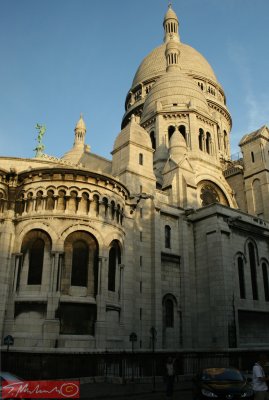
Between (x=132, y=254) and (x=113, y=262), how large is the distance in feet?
6.95

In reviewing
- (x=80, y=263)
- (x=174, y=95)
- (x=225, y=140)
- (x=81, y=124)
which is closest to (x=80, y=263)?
(x=80, y=263)

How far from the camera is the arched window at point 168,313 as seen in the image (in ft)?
94.0

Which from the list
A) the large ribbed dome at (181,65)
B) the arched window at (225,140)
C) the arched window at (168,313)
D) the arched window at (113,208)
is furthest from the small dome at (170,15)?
the arched window at (168,313)

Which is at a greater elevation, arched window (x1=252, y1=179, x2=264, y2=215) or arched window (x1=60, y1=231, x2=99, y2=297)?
arched window (x1=252, y1=179, x2=264, y2=215)

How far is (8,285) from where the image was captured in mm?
23047

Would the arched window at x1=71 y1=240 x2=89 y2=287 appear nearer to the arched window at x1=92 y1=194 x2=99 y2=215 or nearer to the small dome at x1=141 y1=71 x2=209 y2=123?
the arched window at x1=92 y1=194 x2=99 y2=215

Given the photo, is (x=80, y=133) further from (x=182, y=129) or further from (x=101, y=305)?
(x=101, y=305)

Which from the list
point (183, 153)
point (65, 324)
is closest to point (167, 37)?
point (183, 153)

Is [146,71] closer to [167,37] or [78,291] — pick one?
[167,37]

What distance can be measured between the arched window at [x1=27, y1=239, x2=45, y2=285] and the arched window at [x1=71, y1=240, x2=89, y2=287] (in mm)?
2016

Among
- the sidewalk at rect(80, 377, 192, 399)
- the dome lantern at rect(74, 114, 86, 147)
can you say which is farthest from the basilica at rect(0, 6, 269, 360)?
the dome lantern at rect(74, 114, 86, 147)

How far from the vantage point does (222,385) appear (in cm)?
1319

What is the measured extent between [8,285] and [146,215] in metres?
11.7

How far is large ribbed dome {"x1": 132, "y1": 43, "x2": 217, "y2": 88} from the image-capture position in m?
62.1
